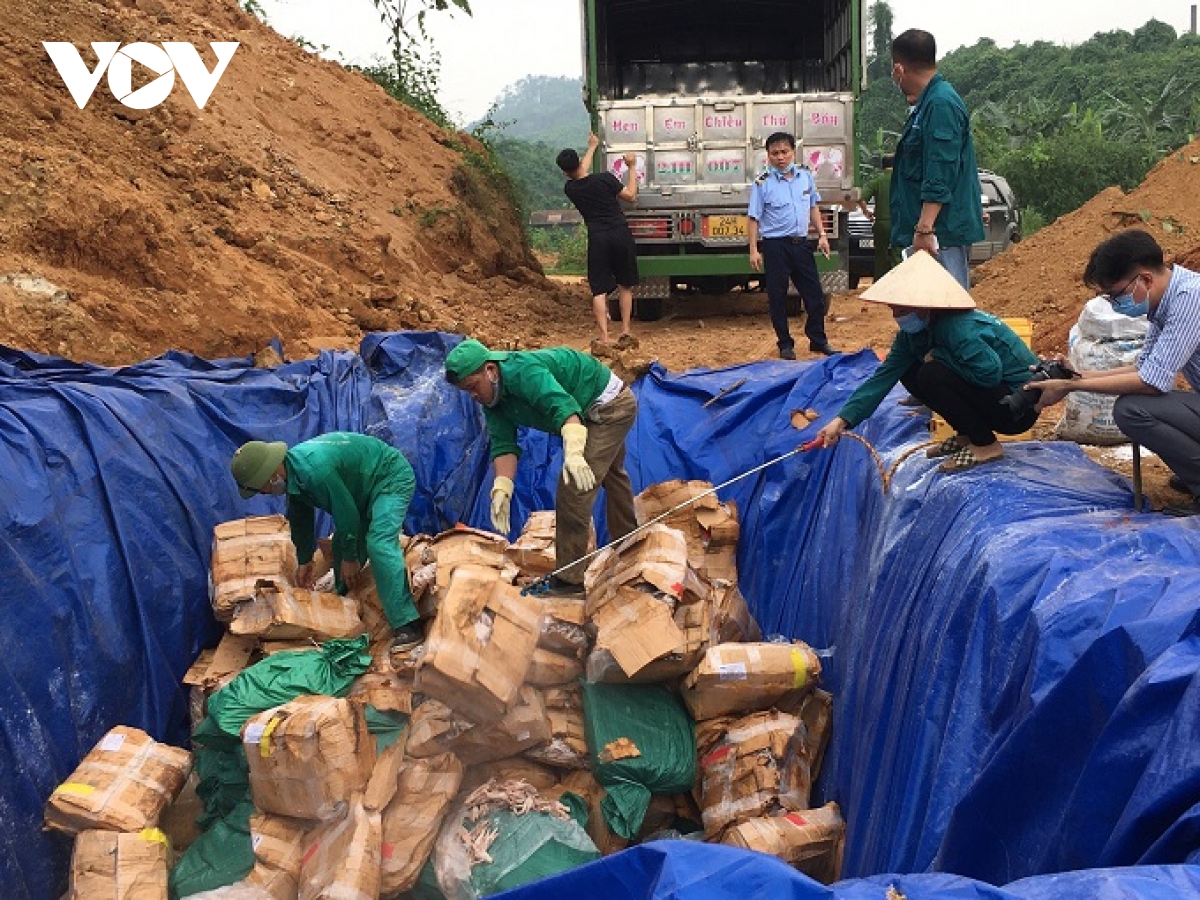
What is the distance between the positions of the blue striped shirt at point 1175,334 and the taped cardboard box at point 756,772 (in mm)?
2119

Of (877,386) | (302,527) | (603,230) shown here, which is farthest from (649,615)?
(603,230)

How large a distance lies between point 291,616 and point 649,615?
5.68ft

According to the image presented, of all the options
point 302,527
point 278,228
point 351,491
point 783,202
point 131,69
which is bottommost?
point 302,527

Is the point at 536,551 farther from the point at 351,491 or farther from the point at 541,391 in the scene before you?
the point at 541,391

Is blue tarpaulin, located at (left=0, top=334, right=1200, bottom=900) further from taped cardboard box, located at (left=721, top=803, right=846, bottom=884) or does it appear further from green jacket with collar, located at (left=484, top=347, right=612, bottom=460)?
green jacket with collar, located at (left=484, top=347, right=612, bottom=460)

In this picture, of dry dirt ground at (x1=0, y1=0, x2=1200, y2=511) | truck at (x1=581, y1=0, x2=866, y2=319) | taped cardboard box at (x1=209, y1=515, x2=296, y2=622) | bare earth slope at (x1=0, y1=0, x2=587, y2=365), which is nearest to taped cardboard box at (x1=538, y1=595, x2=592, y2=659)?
taped cardboard box at (x1=209, y1=515, x2=296, y2=622)

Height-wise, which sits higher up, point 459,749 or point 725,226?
point 725,226

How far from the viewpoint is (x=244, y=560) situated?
5656 mm

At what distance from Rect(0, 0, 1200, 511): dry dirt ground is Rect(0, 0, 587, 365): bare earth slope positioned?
0.7 inches

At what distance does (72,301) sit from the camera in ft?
23.8

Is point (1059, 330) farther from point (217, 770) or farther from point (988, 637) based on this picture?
point (217, 770)

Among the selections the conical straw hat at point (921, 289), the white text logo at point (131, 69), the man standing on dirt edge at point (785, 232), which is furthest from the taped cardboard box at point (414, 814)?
the white text logo at point (131, 69)

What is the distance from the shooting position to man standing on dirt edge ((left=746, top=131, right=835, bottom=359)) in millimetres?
7977

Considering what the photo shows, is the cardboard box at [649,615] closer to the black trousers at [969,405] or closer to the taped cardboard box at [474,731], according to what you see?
the taped cardboard box at [474,731]
